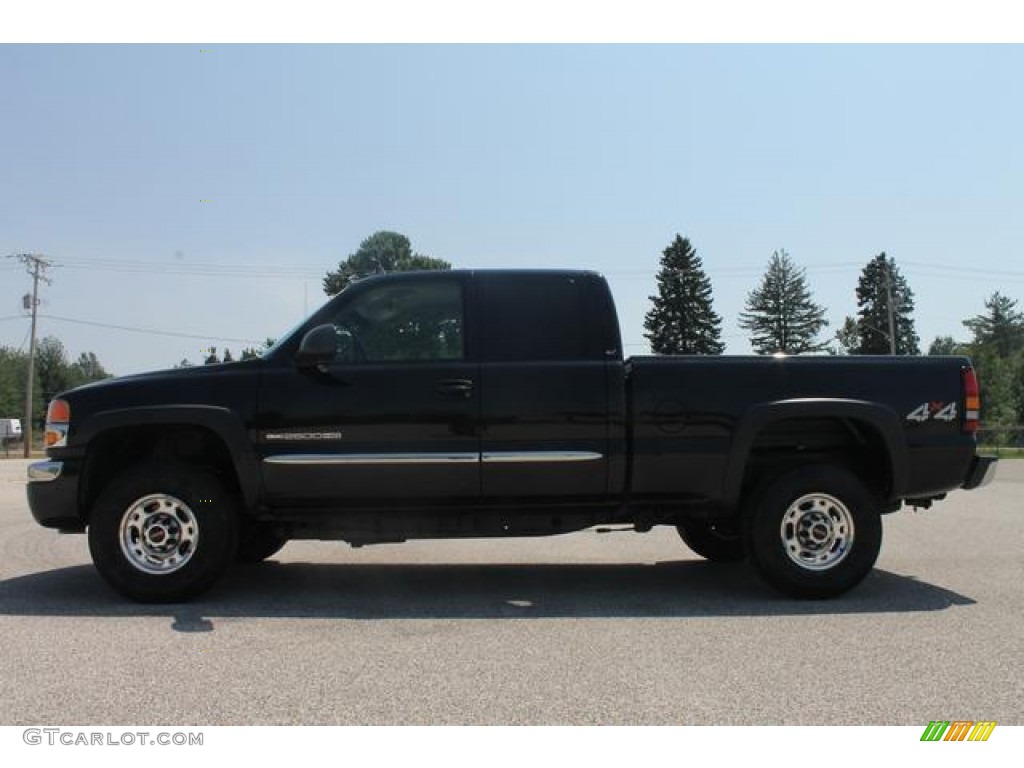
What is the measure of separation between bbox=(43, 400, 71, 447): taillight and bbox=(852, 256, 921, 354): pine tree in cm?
6563

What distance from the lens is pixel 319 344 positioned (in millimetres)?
5285

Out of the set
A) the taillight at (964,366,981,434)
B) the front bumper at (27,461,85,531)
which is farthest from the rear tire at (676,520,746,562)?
the front bumper at (27,461,85,531)

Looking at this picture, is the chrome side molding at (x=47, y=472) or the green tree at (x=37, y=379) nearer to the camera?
the chrome side molding at (x=47, y=472)

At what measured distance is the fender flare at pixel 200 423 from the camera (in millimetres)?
5355

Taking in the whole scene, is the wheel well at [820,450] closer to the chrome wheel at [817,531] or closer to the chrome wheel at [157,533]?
the chrome wheel at [817,531]

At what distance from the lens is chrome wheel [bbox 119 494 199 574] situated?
5367 mm

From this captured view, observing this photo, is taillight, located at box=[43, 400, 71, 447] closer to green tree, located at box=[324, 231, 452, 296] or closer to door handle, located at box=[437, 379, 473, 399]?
door handle, located at box=[437, 379, 473, 399]

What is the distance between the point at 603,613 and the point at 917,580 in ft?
8.36

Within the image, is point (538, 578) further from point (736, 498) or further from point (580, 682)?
point (580, 682)

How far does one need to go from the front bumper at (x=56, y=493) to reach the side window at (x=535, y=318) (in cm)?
274

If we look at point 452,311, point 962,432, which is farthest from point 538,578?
point 962,432
